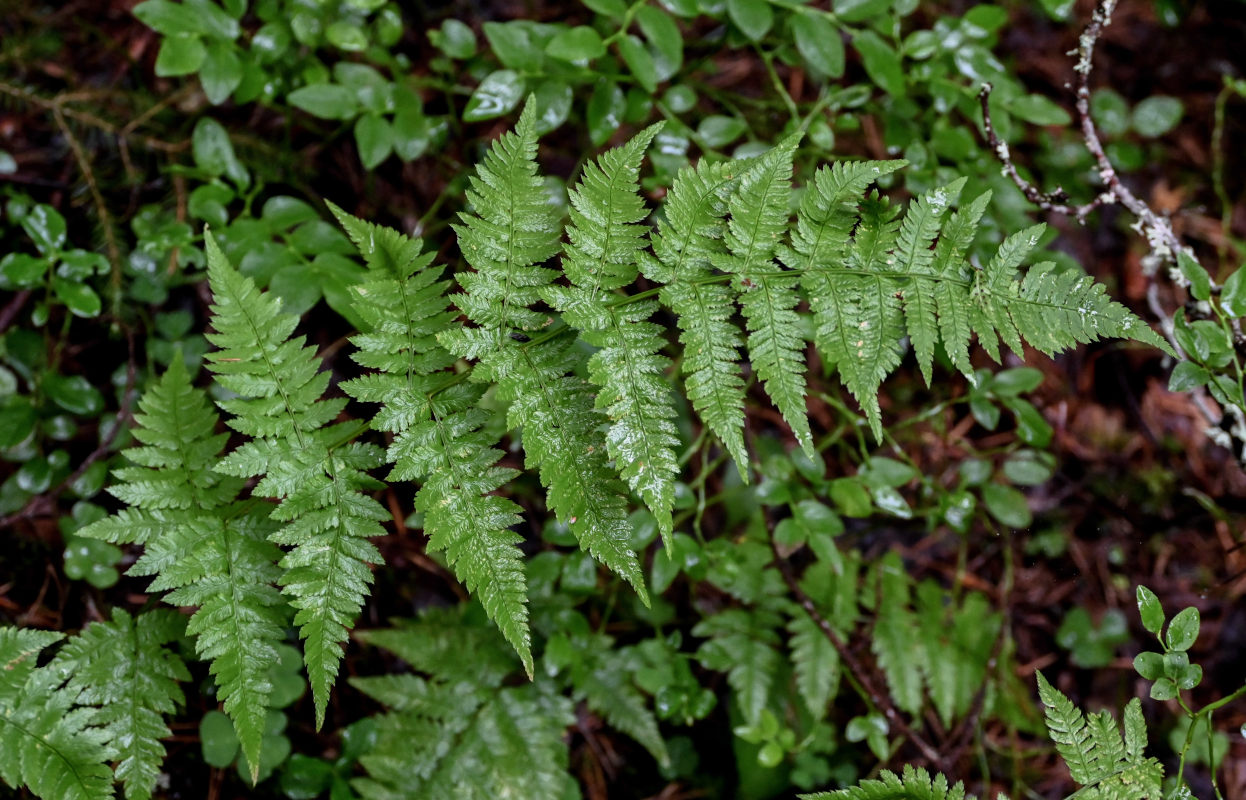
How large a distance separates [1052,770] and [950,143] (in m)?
2.92

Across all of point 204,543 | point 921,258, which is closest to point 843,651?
point 921,258

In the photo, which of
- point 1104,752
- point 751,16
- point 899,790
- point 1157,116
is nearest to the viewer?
point 899,790

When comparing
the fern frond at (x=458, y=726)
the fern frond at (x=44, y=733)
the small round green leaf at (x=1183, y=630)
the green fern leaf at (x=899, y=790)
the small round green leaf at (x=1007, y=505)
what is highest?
the small round green leaf at (x=1183, y=630)

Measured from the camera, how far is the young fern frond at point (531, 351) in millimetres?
2172

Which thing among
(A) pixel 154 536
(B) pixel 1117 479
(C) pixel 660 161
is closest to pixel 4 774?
(A) pixel 154 536

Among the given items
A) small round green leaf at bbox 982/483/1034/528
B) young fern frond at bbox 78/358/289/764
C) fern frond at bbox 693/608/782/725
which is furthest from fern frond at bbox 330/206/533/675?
small round green leaf at bbox 982/483/1034/528

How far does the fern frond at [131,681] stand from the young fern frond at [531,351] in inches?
53.6

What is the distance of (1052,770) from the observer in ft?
12.1

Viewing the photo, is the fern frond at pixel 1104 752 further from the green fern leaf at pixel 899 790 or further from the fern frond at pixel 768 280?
the fern frond at pixel 768 280

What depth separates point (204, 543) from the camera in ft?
7.73

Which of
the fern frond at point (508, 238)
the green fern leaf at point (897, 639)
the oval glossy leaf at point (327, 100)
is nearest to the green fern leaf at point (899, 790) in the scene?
the green fern leaf at point (897, 639)

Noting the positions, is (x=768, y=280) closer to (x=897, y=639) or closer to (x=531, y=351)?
(x=531, y=351)

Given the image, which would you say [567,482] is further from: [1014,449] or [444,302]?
[1014,449]

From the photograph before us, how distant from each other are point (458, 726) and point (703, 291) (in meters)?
1.97
